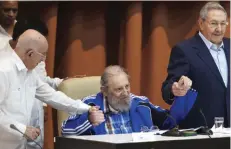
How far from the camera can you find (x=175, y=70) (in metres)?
3.06

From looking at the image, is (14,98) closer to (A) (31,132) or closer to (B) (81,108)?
(A) (31,132)

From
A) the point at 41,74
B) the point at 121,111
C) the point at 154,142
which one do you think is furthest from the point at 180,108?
the point at 41,74

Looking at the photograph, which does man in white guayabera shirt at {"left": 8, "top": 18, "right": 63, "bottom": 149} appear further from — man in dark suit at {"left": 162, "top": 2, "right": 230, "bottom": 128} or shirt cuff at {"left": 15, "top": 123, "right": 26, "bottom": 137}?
man in dark suit at {"left": 162, "top": 2, "right": 230, "bottom": 128}

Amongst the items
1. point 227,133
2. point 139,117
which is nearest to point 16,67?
point 139,117

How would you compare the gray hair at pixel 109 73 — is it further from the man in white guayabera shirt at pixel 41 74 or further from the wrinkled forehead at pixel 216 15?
the wrinkled forehead at pixel 216 15

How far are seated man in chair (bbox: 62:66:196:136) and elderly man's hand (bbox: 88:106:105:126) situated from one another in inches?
2.9

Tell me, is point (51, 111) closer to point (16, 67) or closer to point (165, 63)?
point (165, 63)

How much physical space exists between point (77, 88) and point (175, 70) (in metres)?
0.56

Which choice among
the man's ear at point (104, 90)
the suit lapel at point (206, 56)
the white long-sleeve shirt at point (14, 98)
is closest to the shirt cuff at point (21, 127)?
the white long-sleeve shirt at point (14, 98)

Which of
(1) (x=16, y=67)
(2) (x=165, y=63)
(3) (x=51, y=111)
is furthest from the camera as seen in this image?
(2) (x=165, y=63)

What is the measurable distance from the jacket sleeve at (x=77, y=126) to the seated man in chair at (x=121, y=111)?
22 mm

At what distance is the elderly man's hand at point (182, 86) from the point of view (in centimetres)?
275

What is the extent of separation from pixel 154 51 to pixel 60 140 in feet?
5.46

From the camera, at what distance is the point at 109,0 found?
12.9ft
